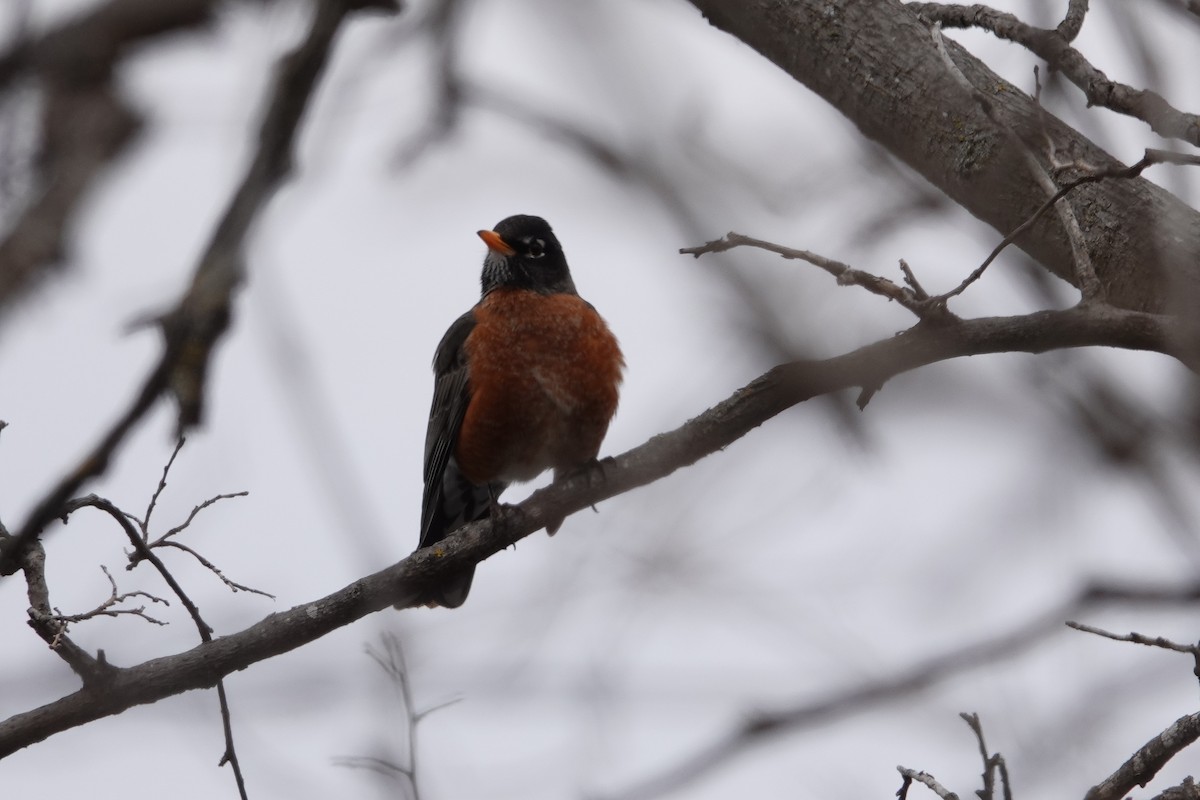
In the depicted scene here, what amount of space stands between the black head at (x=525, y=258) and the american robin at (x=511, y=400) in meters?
0.12

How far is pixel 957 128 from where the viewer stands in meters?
4.43

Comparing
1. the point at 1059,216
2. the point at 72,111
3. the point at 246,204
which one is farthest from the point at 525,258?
the point at 246,204

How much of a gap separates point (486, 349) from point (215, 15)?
235cm

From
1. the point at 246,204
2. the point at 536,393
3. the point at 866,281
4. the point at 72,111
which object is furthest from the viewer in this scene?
the point at 536,393

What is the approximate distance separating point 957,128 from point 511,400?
355cm

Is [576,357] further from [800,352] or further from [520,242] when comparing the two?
[800,352]

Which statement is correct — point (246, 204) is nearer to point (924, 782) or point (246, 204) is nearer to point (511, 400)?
point (924, 782)

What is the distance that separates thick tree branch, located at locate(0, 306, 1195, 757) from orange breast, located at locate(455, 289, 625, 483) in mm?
1768

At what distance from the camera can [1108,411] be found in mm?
2496

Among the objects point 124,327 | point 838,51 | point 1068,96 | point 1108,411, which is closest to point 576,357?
point 838,51

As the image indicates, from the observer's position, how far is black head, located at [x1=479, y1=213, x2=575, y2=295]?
828cm

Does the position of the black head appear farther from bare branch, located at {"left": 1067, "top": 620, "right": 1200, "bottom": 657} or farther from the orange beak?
bare branch, located at {"left": 1067, "top": 620, "right": 1200, "bottom": 657}

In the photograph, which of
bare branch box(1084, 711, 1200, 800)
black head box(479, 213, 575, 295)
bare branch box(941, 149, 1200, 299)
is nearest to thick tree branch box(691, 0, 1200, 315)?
bare branch box(941, 149, 1200, 299)

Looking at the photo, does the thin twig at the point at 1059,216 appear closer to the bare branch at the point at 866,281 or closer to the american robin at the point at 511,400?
the bare branch at the point at 866,281
